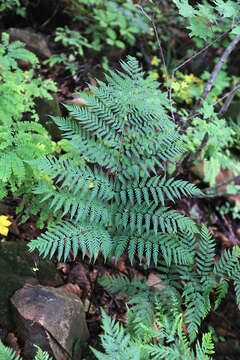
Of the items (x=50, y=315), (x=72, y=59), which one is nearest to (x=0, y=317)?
(x=50, y=315)

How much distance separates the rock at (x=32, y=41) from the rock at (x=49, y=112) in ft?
4.94

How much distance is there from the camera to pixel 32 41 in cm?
454

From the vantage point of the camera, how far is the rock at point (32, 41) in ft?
14.5

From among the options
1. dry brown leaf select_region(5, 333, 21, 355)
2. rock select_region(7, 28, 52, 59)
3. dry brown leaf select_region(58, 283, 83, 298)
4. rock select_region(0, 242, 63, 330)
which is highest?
rock select_region(7, 28, 52, 59)

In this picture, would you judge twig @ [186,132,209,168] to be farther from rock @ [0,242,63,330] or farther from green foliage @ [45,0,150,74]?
green foliage @ [45,0,150,74]

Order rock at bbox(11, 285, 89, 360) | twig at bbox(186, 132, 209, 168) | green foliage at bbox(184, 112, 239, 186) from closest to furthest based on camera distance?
rock at bbox(11, 285, 89, 360) → green foliage at bbox(184, 112, 239, 186) → twig at bbox(186, 132, 209, 168)

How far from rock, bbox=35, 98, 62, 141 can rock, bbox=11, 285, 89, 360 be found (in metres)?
1.71

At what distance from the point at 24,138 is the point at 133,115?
833 millimetres

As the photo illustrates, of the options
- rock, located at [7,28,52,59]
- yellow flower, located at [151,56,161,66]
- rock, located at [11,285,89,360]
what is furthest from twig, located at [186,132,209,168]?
rock, located at [7,28,52,59]

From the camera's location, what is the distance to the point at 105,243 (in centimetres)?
198

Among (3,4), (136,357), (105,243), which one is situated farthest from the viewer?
(3,4)

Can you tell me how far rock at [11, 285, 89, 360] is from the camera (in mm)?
2111

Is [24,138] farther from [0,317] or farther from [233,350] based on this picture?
[233,350]

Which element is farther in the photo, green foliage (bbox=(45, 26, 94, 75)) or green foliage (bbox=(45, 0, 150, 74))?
green foliage (bbox=(45, 0, 150, 74))
